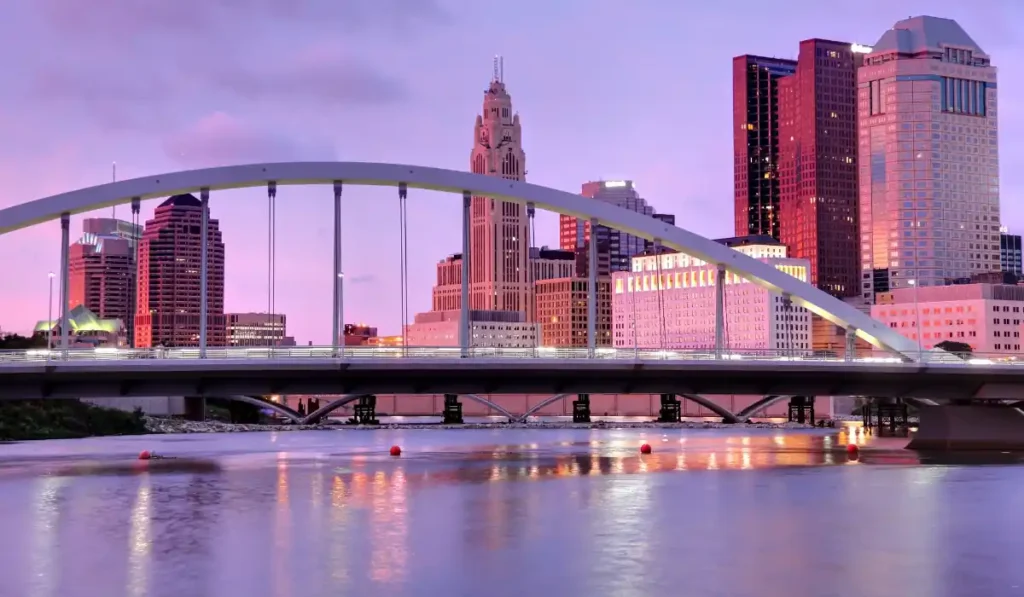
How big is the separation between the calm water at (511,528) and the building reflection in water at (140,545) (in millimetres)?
101

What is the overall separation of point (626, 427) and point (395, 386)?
93.2 meters

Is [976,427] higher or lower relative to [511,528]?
higher

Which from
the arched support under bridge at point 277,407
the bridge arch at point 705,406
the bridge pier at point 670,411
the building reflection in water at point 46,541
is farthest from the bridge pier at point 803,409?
the building reflection in water at point 46,541

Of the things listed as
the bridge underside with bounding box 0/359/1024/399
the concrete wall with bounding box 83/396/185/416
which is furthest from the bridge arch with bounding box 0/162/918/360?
the concrete wall with bounding box 83/396/185/416

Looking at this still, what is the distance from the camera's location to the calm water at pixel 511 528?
29406 mm

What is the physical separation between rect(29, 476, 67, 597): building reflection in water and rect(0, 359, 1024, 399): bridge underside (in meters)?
4.64

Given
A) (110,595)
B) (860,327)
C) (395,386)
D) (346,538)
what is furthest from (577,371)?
(110,595)

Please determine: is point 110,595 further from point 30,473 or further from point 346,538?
point 30,473

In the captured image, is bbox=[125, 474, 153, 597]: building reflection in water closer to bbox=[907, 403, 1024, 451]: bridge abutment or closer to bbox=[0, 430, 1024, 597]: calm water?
bbox=[0, 430, 1024, 597]: calm water

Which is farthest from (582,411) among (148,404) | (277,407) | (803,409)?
(148,404)

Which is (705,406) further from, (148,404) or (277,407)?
(148,404)

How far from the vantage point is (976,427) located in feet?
235

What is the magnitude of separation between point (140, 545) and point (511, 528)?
1022 cm

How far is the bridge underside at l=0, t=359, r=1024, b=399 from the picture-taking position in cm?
5706
